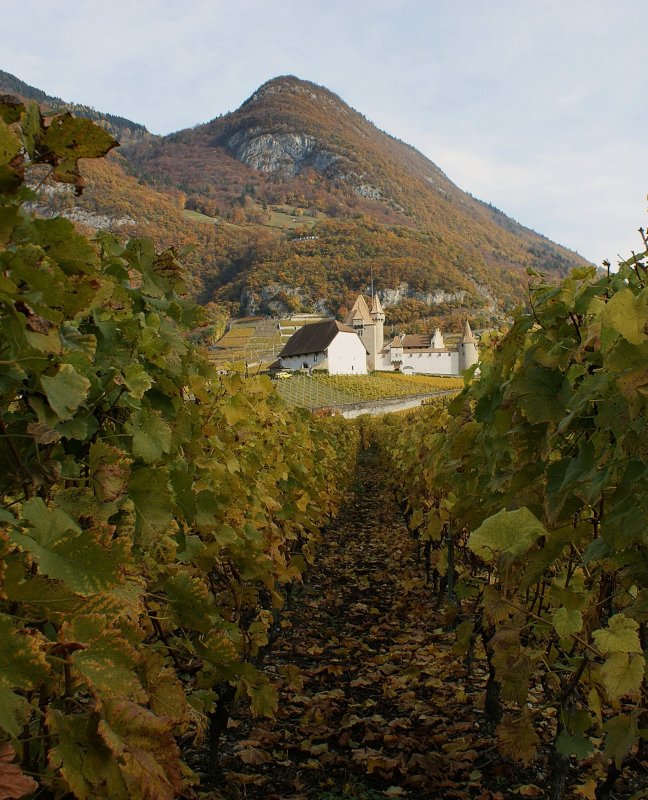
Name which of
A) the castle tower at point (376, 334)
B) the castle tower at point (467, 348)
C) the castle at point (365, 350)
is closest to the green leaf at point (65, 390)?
the castle at point (365, 350)

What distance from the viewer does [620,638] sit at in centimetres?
143

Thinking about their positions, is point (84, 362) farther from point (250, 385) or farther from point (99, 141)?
point (250, 385)

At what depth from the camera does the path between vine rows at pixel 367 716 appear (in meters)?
3.04

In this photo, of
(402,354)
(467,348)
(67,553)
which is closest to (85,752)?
(67,553)

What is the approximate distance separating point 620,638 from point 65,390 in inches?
51.0

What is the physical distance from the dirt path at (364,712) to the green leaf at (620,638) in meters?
1.83

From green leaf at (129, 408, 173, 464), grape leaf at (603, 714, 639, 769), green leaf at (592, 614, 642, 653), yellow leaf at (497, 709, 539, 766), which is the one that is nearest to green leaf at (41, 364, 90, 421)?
green leaf at (129, 408, 173, 464)

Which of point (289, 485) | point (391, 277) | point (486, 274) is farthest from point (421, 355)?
point (289, 485)

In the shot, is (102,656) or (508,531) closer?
(102,656)

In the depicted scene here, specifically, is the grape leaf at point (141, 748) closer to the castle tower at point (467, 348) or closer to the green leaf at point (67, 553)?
the green leaf at point (67, 553)

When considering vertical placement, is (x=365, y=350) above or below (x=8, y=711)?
above

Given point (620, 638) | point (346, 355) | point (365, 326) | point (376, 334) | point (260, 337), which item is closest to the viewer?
point (620, 638)

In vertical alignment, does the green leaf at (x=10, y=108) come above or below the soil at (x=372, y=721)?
above

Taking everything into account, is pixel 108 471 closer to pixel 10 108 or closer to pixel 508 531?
pixel 10 108
